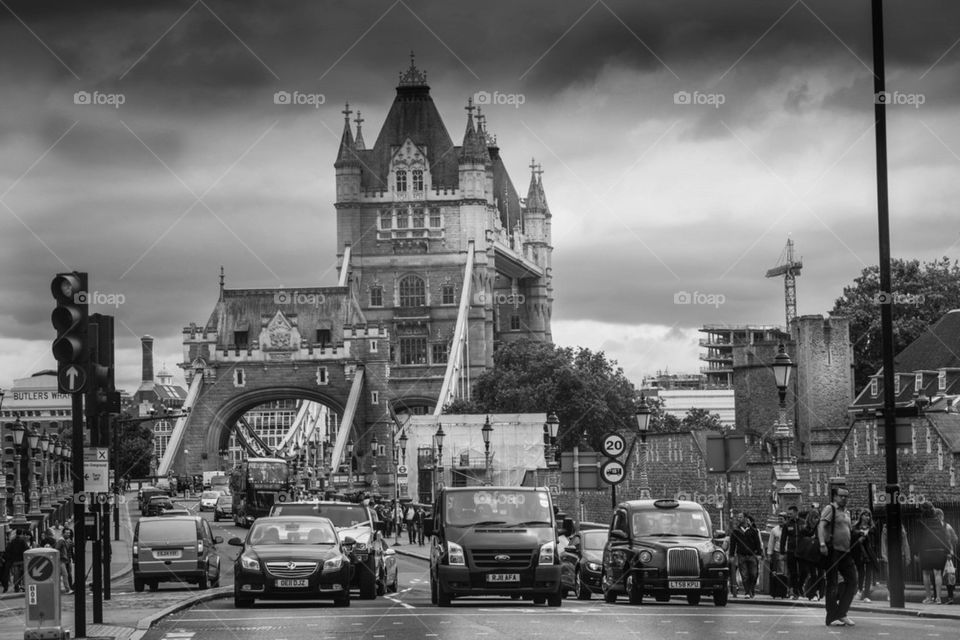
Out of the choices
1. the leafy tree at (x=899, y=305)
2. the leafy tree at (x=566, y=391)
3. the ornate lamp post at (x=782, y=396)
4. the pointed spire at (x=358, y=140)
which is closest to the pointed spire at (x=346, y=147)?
the pointed spire at (x=358, y=140)

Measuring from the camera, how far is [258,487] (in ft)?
273

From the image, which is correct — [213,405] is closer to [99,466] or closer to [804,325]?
[804,325]

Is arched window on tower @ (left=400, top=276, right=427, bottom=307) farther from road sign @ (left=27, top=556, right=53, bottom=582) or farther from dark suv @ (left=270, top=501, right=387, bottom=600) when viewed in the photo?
road sign @ (left=27, top=556, right=53, bottom=582)

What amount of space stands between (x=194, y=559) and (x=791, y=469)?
46.0 ft

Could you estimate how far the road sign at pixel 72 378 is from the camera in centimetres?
2050

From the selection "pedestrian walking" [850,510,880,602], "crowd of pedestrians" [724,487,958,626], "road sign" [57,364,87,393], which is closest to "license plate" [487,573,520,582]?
"crowd of pedestrians" [724,487,958,626]

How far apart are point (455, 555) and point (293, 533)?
2.71 meters

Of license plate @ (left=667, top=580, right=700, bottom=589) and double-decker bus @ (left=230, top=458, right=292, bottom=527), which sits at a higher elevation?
double-decker bus @ (left=230, top=458, right=292, bottom=527)

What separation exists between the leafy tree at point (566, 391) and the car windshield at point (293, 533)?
91.2 metres

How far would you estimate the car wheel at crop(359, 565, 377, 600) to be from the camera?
3019cm

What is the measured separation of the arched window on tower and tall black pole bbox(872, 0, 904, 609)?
133 m

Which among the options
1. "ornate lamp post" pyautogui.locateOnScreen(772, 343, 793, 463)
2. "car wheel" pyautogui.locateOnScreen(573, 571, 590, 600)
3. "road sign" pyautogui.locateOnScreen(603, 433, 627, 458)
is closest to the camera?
"car wheel" pyautogui.locateOnScreen(573, 571, 590, 600)

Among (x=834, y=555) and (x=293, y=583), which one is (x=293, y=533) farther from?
(x=834, y=555)

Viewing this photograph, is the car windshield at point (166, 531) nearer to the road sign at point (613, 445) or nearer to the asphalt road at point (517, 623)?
the asphalt road at point (517, 623)
